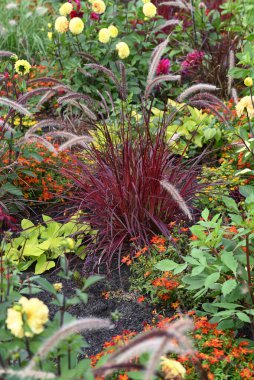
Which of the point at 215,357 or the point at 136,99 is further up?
the point at 136,99

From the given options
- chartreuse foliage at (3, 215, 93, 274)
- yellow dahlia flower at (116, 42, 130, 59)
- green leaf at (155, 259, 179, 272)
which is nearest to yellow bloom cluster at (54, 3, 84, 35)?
yellow dahlia flower at (116, 42, 130, 59)

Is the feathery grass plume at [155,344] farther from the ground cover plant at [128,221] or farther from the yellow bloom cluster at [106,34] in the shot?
the yellow bloom cluster at [106,34]

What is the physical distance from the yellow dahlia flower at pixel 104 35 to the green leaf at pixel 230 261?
2655mm

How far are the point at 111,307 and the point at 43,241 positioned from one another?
75 cm

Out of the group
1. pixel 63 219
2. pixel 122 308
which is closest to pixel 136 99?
pixel 63 219

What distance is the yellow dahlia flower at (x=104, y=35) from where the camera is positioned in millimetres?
5123

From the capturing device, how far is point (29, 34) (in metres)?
7.15

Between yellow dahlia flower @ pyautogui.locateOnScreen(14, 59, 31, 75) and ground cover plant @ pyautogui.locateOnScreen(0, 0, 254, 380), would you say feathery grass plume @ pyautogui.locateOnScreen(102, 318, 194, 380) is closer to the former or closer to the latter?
ground cover plant @ pyautogui.locateOnScreen(0, 0, 254, 380)

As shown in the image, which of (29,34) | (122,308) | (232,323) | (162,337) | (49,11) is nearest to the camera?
(162,337)

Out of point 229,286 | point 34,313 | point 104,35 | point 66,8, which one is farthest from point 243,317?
point 66,8

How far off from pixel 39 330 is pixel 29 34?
5533 millimetres

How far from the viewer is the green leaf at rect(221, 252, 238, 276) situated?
9.62 feet

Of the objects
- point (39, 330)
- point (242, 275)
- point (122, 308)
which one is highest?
point (39, 330)

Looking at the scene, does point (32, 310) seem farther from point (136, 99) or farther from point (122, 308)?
point (136, 99)
